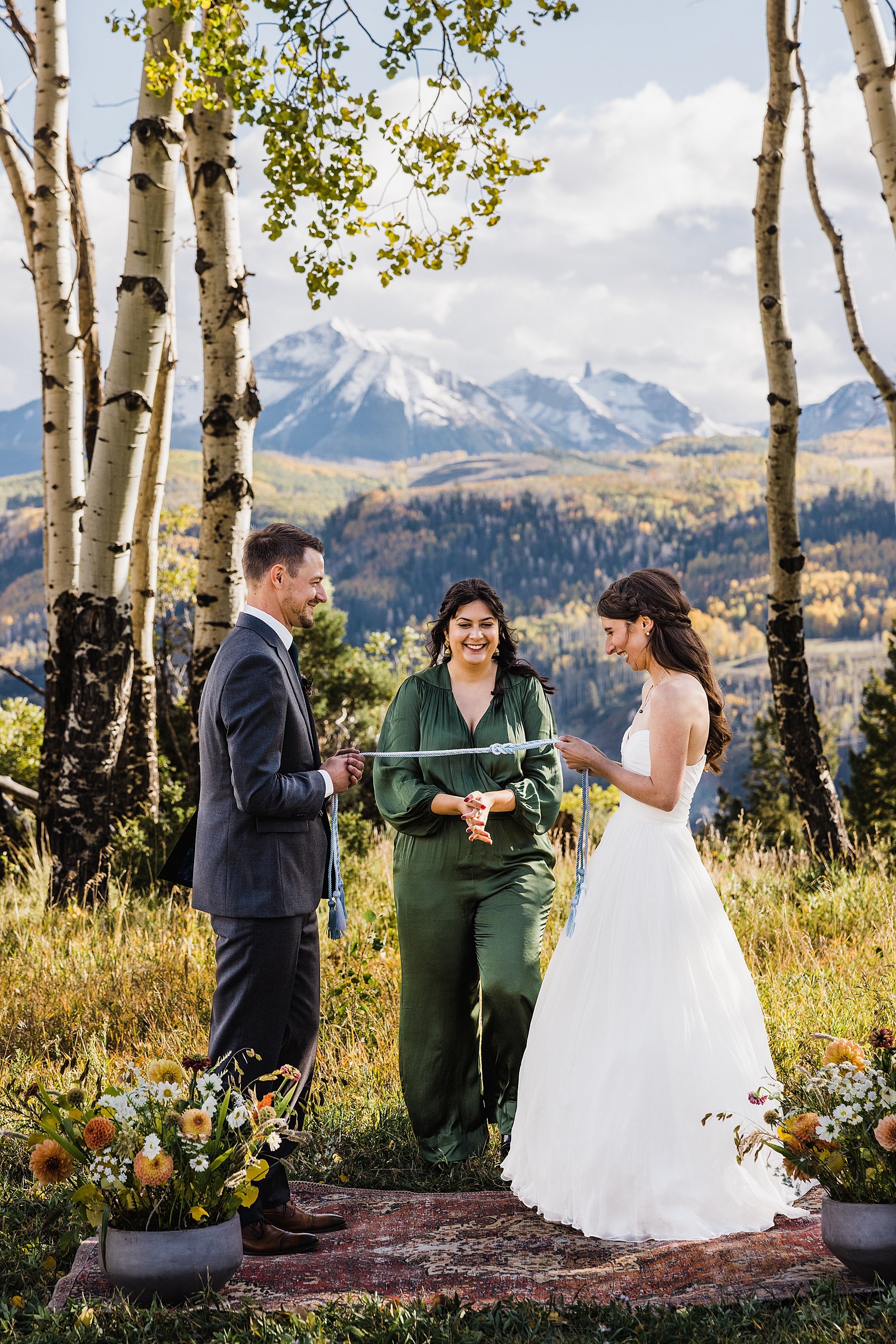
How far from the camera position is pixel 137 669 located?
9.59 m

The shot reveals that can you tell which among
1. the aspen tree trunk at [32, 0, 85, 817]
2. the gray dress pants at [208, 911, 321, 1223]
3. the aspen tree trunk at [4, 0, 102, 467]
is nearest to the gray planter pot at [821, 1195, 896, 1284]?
the gray dress pants at [208, 911, 321, 1223]

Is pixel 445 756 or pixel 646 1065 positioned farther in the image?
pixel 445 756

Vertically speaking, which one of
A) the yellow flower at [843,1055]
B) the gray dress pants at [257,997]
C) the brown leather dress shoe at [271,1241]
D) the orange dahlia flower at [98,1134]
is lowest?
the brown leather dress shoe at [271,1241]

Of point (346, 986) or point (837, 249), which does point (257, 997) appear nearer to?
point (346, 986)

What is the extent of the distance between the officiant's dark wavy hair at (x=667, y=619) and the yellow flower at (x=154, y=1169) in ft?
7.24

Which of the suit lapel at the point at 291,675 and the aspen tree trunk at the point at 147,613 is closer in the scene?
the suit lapel at the point at 291,675

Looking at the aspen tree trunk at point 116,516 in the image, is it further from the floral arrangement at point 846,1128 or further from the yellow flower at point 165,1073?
the floral arrangement at point 846,1128

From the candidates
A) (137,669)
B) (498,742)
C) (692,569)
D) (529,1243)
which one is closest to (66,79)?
(137,669)

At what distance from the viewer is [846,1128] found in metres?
3.30

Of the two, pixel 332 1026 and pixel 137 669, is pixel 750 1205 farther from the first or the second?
pixel 137 669

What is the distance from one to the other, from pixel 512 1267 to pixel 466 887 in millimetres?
1428

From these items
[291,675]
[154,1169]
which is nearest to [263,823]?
[291,675]

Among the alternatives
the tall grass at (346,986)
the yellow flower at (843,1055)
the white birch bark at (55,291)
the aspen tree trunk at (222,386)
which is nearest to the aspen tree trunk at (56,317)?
the white birch bark at (55,291)

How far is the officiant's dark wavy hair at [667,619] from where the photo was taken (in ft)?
13.6
